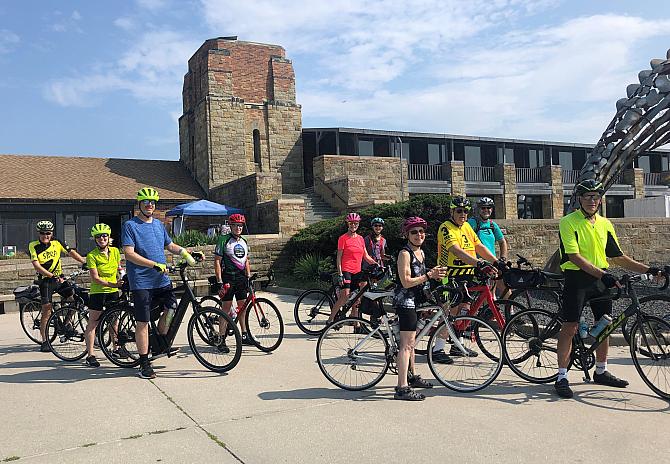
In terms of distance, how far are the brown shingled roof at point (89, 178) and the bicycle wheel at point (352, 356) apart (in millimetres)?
21773

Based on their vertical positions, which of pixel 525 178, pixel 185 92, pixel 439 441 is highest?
pixel 185 92

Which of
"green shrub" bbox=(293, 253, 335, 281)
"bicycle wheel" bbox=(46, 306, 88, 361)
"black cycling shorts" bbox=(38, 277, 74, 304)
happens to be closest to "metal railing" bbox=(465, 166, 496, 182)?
"green shrub" bbox=(293, 253, 335, 281)

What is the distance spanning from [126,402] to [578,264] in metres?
4.34

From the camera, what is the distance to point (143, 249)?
20.5 feet

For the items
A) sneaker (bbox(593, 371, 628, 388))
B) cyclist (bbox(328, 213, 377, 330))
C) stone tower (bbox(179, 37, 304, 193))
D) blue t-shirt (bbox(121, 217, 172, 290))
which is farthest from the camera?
stone tower (bbox(179, 37, 304, 193))

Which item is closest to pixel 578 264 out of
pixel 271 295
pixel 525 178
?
pixel 271 295

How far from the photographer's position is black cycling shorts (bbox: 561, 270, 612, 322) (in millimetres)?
5234

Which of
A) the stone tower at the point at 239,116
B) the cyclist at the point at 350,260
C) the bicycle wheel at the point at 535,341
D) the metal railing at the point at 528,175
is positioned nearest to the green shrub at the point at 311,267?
the cyclist at the point at 350,260

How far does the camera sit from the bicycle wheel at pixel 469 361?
5.52 metres

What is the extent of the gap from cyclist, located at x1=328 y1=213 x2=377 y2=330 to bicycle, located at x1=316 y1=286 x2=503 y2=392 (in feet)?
8.37

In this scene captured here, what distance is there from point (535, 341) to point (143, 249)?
13.9 feet

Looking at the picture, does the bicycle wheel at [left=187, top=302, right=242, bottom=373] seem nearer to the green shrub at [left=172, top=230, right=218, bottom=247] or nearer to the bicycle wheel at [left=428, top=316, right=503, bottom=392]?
the bicycle wheel at [left=428, top=316, right=503, bottom=392]

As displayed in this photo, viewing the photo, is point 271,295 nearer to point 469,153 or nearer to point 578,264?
point 578,264

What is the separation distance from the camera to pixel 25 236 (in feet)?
79.2
